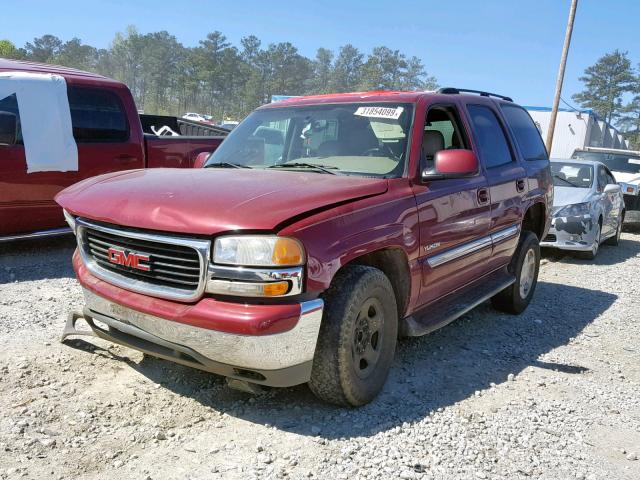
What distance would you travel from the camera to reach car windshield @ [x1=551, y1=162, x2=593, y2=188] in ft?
30.1

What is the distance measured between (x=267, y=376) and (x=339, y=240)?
2.49 feet

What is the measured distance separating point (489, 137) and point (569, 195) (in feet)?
15.2

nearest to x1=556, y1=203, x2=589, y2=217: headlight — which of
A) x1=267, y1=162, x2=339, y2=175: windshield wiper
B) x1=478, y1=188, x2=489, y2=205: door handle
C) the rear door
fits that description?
the rear door

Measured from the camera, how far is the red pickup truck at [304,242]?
2639mm

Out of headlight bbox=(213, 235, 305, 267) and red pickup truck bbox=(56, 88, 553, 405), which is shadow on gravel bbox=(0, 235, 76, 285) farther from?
headlight bbox=(213, 235, 305, 267)

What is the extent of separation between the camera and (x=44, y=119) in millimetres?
6012

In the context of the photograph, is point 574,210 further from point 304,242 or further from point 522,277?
point 304,242

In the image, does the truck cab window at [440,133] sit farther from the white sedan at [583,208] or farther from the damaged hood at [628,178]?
the damaged hood at [628,178]

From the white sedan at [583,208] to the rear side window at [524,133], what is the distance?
2549 mm

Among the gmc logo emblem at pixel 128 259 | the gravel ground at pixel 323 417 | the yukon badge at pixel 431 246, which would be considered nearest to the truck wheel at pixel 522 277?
the gravel ground at pixel 323 417

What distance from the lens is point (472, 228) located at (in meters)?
4.18

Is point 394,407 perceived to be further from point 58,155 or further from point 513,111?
point 58,155

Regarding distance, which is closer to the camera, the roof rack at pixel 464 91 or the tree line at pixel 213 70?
the roof rack at pixel 464 91

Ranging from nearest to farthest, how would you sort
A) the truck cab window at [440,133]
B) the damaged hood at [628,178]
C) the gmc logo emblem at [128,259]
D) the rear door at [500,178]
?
the gmc logo emblem at [128,259] < the truck cab window at [440,133] < the rear door at [500,178] < the damaged hood at [628,178]
